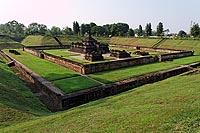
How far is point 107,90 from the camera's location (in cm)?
1877

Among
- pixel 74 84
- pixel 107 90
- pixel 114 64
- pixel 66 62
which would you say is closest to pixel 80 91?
pixel 74 84

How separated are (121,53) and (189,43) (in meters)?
19.6

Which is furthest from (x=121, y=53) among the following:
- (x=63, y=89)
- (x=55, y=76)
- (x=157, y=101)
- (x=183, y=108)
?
(x=183, y=108)

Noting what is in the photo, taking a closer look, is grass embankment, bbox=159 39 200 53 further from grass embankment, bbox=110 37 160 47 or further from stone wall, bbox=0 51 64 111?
stone wall, bbox=0 51 64 111

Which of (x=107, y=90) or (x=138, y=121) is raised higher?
(x=138, y=121)

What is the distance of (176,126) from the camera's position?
21.6ft

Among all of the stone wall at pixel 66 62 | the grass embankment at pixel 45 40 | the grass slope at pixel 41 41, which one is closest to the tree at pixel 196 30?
the grass embankment at pixel 45 40

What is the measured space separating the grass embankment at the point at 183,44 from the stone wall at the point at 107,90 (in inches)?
869

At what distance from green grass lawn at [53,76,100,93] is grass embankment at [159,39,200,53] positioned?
92.6ft

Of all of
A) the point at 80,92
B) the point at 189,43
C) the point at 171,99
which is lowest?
the point at 80,92

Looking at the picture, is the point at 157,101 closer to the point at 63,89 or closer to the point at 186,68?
the point at 63,89

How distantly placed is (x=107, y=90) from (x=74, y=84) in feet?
10.4

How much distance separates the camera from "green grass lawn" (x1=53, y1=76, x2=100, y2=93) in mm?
18406

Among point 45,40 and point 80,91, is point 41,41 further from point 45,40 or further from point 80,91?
point 80,91
